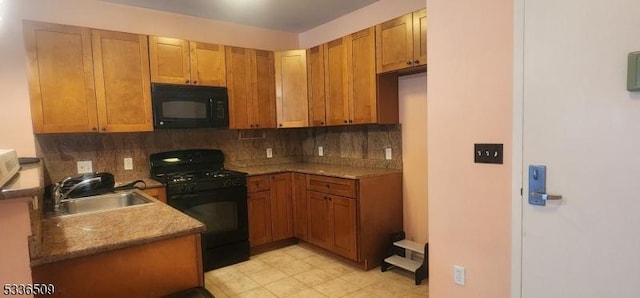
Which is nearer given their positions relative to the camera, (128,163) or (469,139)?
(469,139)

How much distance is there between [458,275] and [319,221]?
66.9 inches

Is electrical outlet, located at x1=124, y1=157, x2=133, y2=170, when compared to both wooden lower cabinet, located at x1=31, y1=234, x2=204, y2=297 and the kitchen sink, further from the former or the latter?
wooden lower cabinet, located at x1=31, y1=234, x2=204, y2=297

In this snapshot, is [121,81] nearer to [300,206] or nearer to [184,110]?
[184,110]

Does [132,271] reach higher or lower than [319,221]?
higher

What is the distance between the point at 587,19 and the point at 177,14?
3450 mm

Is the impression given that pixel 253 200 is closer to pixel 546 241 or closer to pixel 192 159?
pixel 192 159

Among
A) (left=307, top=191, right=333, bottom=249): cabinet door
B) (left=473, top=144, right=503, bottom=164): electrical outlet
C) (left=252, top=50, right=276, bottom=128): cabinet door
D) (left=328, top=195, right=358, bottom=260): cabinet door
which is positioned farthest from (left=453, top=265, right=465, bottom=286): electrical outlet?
(left=252, top=50, right=276, bottom=128): cabinet door

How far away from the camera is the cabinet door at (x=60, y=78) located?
2557 millimetres

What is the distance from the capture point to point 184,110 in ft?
10.5

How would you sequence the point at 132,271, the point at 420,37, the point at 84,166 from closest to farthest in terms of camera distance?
the point at 132,271 → the point at 420,37 → the point at 84,166

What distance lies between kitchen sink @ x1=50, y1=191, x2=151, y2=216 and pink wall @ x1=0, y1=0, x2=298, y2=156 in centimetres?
92

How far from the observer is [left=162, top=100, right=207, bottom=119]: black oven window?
3.12 m

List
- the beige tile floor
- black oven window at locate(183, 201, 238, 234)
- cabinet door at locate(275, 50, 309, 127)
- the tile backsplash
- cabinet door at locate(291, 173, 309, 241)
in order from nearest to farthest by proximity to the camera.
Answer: the beige tile floor
the tile backsplash
black oven window at locate(183, 201, 238, 234)
cabinet door at locate(291, 173, 309, 241)
cabinet door at locate(275, 50, 309, 127)

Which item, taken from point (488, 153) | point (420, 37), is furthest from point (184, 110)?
point (488, 153)
